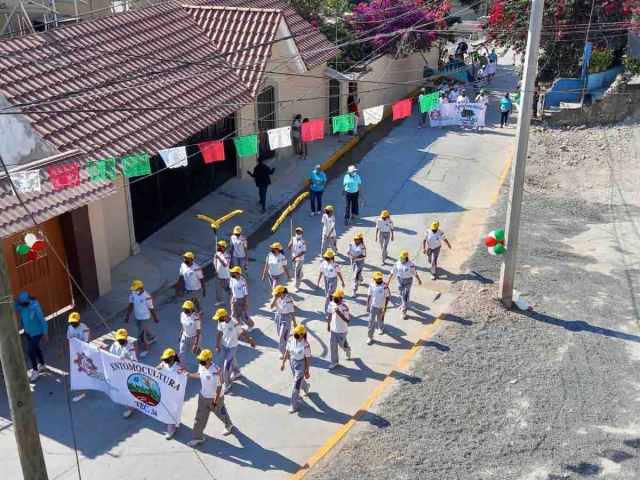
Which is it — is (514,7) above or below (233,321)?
above

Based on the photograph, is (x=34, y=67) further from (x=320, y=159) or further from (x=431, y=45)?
(x=431, y=45)

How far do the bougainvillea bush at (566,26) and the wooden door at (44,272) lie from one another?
20.4 m

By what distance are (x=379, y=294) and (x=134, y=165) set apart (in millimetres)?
5239

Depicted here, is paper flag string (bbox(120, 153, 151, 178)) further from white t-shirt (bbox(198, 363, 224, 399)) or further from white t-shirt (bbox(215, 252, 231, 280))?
white t-shirt (bbox(198, 363, 224, 399))

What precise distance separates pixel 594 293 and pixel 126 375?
948 cm

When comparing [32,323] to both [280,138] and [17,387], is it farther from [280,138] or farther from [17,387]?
[280,138]

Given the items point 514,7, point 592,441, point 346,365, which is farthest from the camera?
point 514,7

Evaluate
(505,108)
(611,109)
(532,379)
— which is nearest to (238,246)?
(532,379)

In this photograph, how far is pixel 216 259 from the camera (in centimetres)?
1462

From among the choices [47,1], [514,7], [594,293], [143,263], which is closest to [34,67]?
[143,263]

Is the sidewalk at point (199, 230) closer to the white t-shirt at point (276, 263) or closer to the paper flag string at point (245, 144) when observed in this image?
the white t-shirt at point (276, 263)

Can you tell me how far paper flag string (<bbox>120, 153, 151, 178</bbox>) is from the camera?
13.8 metres

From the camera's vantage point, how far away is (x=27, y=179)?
11.8 metres

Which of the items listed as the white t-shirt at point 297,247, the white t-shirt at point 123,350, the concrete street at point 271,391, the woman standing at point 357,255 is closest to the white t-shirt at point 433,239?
the concrete street at point 271,391
